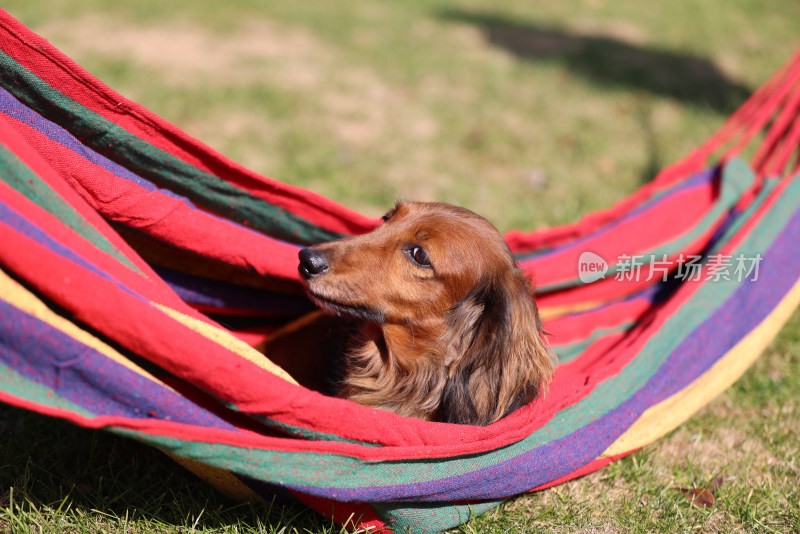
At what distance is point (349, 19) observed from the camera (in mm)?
8453

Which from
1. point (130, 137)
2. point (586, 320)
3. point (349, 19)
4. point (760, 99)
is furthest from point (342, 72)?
point (130, 137)

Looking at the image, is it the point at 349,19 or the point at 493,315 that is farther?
the point at 349,19

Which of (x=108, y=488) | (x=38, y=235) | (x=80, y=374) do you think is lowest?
(x=108, y=488)

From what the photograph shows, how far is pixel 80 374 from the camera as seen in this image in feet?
5.94

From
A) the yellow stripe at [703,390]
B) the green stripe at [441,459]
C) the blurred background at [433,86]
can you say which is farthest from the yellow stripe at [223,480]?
the blurred background at [433,86]

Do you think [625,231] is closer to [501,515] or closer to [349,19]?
[501,515]

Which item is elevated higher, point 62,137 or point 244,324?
point 62,137

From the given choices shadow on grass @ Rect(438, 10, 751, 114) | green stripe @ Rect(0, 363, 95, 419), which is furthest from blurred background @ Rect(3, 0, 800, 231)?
green stripe @ Rect(0, 363, 95, 419)

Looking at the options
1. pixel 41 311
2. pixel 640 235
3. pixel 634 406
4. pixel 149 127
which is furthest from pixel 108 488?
pixel 640 235

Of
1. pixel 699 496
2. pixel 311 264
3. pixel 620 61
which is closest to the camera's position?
pixel 311 264

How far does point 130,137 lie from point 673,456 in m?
2.56

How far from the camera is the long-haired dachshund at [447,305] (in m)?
2.40

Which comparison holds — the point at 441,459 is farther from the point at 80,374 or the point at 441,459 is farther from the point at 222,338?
the point at 80,374

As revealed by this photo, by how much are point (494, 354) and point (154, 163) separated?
1425 millimetres
